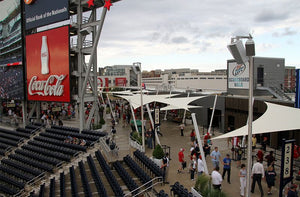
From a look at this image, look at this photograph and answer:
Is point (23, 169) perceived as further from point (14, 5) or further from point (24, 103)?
point (14, 5)

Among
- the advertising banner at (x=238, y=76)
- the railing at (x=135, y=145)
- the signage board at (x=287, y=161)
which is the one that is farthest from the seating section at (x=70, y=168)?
the advertising banner at (x=238, y=76)

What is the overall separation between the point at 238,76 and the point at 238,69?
581 mm

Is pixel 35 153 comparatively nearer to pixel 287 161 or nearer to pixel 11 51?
pixel 11 51

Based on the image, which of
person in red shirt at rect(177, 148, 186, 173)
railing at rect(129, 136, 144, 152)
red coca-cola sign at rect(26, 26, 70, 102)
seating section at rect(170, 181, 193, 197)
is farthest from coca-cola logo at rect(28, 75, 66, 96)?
seating section at rect(170, 181, 193, 197)

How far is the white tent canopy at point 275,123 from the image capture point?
777 centimetres

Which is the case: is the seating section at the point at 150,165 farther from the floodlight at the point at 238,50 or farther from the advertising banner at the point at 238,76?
the advertising banner at the point at 238,76

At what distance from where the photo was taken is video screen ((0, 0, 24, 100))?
909 inches

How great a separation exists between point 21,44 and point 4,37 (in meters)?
4.04

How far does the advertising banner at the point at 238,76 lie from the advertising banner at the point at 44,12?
14.1 metres

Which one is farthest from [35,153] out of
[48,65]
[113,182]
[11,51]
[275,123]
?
[275,123]

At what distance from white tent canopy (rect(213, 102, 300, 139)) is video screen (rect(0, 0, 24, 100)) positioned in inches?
821

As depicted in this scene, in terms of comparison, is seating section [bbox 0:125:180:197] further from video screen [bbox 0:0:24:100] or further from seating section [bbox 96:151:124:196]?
video screen [bbox 0:0:24:100]

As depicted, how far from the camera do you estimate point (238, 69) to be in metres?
20.7

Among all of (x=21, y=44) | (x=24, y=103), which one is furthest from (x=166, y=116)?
(x=21, y=44)
